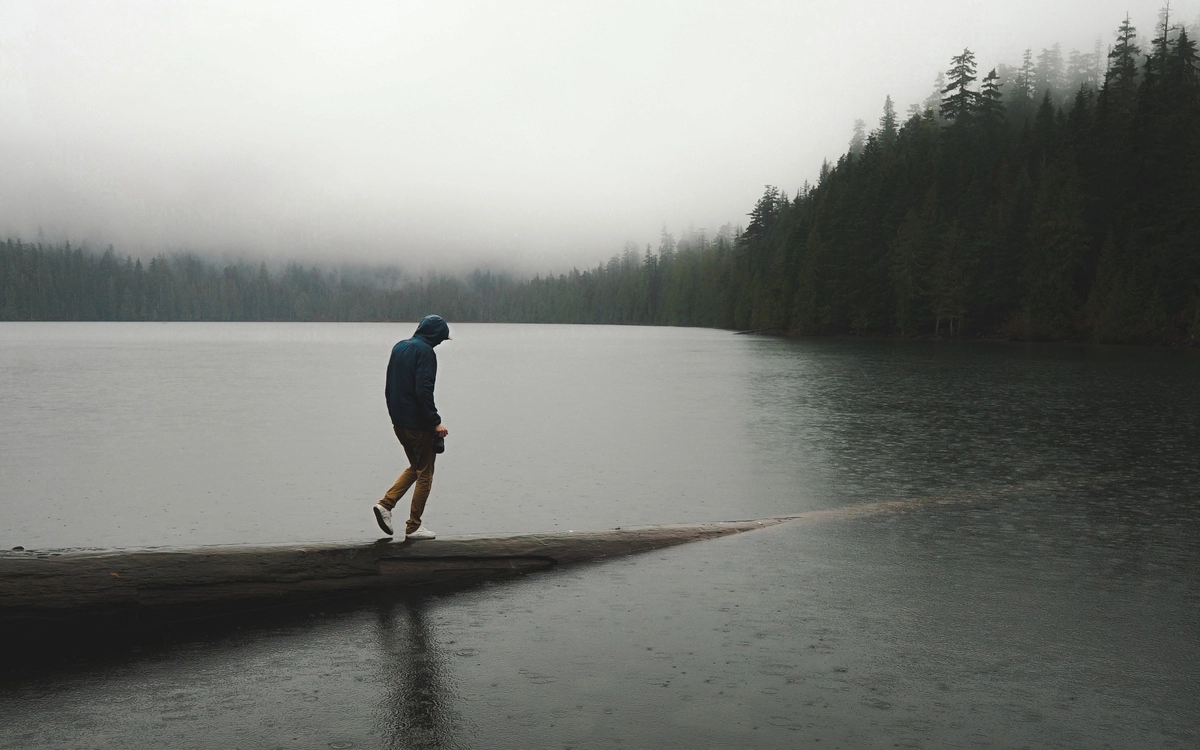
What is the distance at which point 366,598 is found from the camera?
8180 millimetres

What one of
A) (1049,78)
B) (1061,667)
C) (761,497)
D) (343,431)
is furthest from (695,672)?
(1049,78)

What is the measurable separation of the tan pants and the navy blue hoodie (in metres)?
0.11

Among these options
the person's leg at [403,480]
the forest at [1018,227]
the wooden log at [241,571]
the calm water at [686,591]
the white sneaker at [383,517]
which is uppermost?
the forest at [1018,227]

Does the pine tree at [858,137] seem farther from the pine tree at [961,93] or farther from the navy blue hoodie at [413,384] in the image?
the navy blue hoodie at [413,384]

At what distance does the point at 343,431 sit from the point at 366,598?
46.2 feet

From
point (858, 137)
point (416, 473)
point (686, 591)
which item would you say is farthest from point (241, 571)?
point (858, 137)

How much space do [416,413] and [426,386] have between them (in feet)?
1.19

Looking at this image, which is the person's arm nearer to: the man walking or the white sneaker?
the man walking

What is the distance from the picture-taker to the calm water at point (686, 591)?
553cm

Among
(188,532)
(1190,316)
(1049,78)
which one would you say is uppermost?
(1049,78)

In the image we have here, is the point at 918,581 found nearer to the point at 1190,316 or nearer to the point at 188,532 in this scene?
the point at 188,532

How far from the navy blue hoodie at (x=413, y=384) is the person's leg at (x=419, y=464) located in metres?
0.11

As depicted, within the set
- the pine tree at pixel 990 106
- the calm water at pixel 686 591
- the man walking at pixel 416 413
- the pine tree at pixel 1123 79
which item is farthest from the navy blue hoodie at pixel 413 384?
the pine tree at pixel 990 106

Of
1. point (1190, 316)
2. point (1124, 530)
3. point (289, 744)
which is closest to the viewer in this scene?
point (289, 744)
